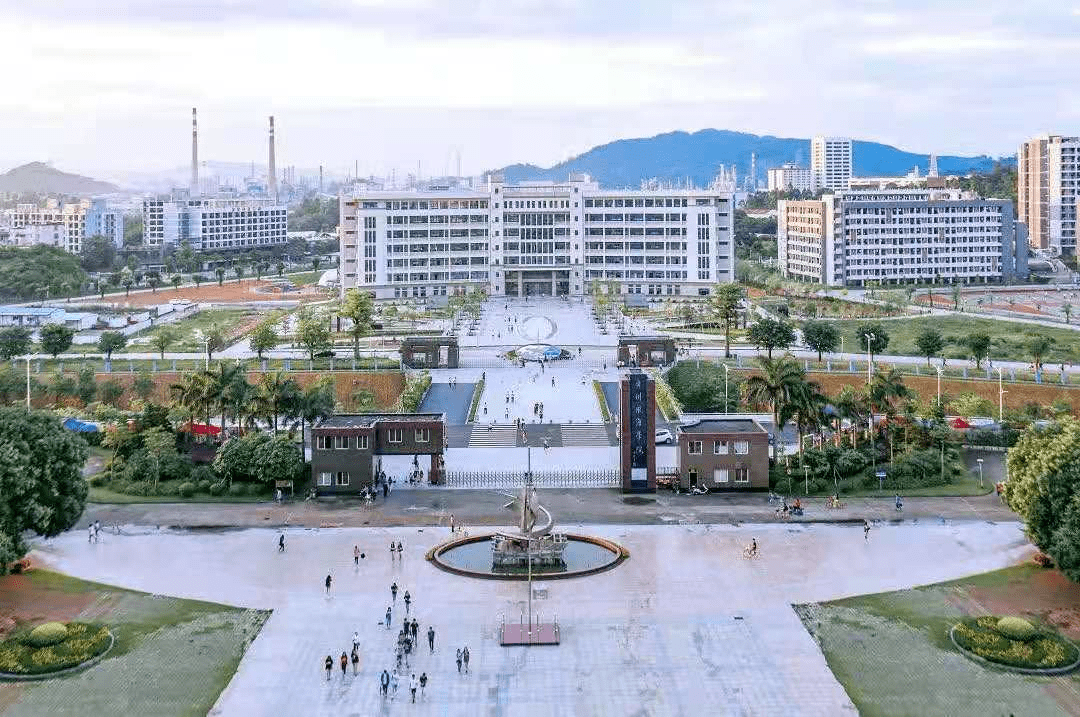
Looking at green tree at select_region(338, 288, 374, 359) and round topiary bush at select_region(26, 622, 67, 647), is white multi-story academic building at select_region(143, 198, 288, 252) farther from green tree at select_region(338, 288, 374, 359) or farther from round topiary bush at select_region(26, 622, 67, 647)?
round topiary bush at select_region(26, 622, 67, 647)

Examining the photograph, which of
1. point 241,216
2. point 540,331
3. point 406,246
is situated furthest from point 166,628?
point 241,216

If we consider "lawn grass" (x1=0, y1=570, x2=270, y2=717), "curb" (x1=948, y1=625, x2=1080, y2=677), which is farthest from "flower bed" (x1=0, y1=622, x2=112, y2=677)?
"curb" (x1=948, y1=625, x2=1080, y2=677)

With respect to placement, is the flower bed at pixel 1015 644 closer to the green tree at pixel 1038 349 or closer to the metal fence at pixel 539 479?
the metal fence at pixel 539 479

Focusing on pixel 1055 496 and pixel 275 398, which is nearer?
pixel 1055 496

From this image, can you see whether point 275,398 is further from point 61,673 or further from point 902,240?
point 902,240

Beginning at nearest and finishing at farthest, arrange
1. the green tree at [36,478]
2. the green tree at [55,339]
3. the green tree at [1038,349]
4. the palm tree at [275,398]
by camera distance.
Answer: the green tree at [36,478]
the palm tree at [275,398]
the green tree at [1038,349]
the green tree at [55,339]

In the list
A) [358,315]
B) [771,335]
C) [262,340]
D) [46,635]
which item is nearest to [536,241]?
[358,315]

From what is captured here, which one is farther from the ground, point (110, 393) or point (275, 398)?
point (275, 398)

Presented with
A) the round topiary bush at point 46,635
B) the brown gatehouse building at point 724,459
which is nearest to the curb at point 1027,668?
the brown gatehouse building at point 724,459
